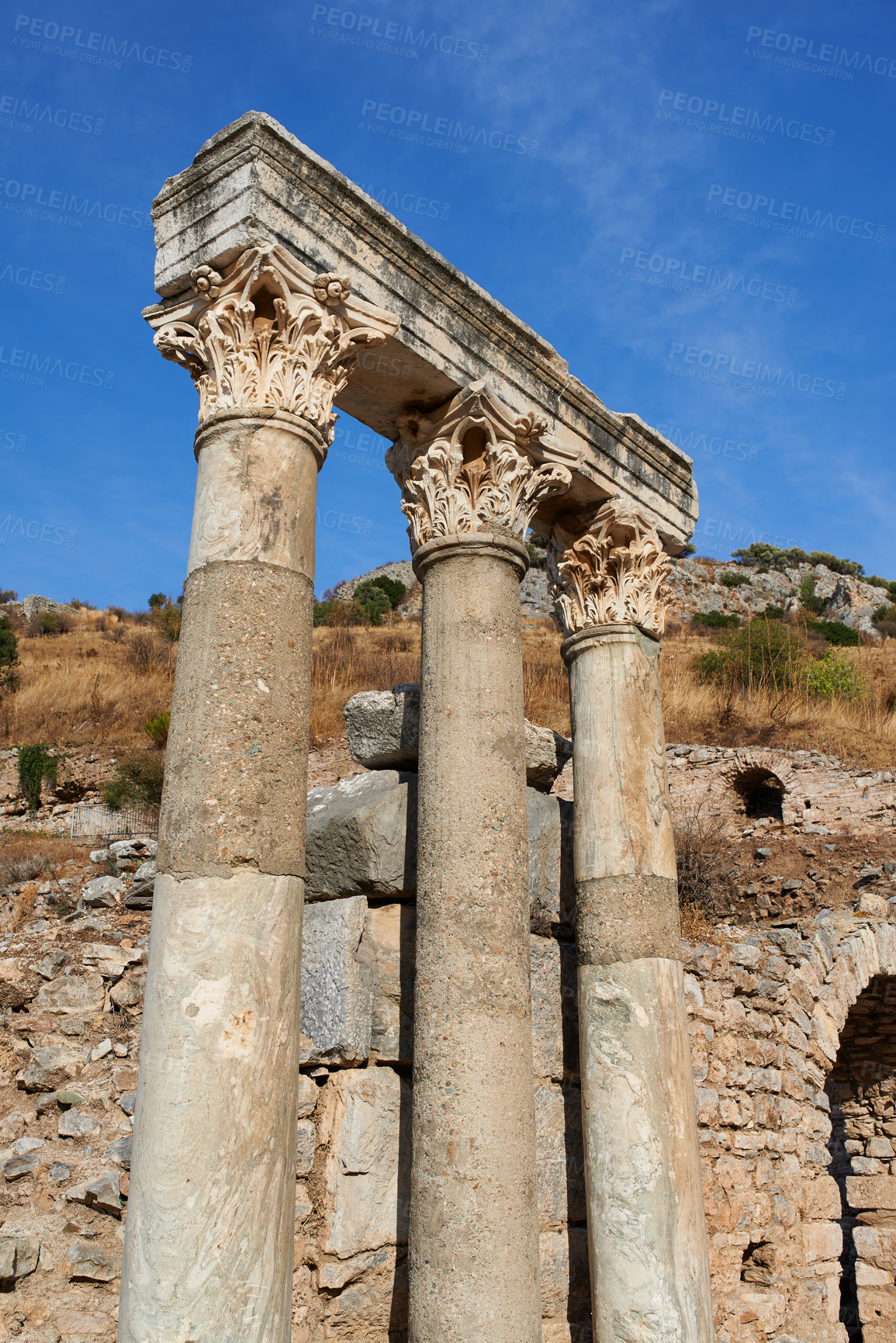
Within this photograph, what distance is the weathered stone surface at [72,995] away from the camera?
6703mm

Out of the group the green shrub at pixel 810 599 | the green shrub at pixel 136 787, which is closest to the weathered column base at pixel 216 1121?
the green shrub at pixel 136 787

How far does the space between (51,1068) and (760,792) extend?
1446 cm

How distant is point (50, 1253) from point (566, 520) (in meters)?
5.25

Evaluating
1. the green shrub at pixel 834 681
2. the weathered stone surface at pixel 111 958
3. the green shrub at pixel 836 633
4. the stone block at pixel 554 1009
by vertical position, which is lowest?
the stone block at pixel 554 1009

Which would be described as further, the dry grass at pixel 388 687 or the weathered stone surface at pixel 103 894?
the dry grass at pixel 388 687

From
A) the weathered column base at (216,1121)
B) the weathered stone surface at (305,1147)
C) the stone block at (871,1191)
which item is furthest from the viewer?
the stone block at (871,1191)

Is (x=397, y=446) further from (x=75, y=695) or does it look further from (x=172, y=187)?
(x=75, y=695)

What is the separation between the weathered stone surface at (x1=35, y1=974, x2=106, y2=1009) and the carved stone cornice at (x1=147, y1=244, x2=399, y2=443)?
4334 mm

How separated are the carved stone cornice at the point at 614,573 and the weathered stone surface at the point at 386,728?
4.47 ft

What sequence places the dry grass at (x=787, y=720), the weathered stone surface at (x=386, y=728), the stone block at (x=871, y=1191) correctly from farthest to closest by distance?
the dry grass at (x=787, y=720), the stone block at (x=871, y=1191), the weathered stone surface at (x=386, y=728)

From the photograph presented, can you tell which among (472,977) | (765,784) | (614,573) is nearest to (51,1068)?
(472,977)

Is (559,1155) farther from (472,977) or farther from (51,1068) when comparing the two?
(51,1068)

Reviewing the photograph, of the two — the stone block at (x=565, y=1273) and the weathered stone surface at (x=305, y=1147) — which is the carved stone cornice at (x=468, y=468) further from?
the stone block at (x=565, y=1273)

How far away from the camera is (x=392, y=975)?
208 inches
